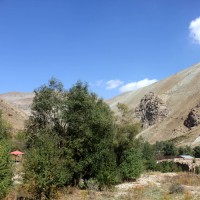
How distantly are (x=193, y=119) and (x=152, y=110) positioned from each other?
30.3 metres

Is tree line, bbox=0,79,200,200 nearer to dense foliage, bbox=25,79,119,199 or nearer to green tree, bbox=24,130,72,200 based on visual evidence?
dense foliage, bbox=25,79,119,199

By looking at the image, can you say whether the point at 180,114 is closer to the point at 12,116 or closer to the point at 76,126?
the point at 12,116

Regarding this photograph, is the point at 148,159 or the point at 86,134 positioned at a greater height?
the point at 86,134

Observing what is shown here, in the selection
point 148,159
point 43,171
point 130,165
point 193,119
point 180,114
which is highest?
point 180,114

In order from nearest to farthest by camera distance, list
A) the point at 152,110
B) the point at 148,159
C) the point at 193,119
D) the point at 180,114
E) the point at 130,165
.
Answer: the point at 130,165, the point at 148,159, the point at 193,119, the point at 180,114, the point at 152,110

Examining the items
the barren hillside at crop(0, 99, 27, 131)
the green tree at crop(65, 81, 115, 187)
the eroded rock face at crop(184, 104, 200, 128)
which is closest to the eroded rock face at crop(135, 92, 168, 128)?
the eroded rock face at crop(184, 104, 200, 128)

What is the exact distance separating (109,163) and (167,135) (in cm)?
9616

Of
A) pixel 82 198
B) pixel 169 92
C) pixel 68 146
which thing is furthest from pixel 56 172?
pixel 169 92

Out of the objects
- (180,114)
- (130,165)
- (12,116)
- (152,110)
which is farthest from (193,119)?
(130,165)

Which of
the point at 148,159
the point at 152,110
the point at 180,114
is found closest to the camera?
the point at 148,159

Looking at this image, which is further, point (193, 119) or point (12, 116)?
point (193, 119)

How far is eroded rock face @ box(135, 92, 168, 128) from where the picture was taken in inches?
5750

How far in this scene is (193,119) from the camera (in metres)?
120

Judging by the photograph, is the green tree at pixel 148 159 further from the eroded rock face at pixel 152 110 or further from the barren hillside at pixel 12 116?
the eroded rock face at pixel 152 110
